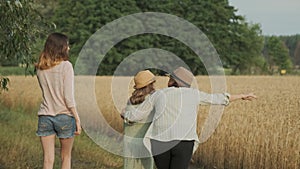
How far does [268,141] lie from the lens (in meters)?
8.34

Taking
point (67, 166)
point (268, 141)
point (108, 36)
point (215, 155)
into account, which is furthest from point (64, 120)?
point (108, 36)

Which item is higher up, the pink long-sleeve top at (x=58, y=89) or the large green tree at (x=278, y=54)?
the large green tree at (x=278, y=54)

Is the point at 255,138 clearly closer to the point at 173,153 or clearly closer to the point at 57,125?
the point at 173,153

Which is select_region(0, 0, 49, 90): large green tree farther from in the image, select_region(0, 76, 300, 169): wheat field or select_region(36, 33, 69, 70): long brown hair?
select_region(0, 76, 300, 169): wheat field

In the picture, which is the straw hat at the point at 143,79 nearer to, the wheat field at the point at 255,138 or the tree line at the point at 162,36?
the wheat field at the point at 255,138

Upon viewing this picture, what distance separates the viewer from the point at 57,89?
5.48 m

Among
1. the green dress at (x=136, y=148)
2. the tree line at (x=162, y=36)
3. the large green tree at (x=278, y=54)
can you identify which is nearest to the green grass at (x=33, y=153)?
the green dress at (x=136, y=148)

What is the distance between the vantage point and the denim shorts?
552cm

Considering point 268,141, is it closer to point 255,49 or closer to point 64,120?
point 64,120

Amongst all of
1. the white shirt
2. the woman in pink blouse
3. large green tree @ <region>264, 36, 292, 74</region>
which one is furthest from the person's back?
large green tree @ <region>264, 36, 292, 74</region>

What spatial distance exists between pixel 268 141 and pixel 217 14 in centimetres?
5615

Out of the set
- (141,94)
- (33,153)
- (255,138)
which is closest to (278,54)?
(33,153)

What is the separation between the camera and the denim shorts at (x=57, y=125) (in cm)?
552

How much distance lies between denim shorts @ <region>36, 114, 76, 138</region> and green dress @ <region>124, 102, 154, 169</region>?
0.59 m
